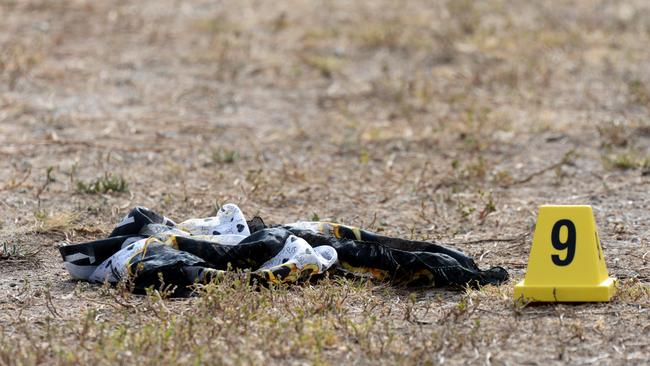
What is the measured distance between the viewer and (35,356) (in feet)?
13.0

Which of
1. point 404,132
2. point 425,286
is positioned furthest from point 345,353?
point 404,132

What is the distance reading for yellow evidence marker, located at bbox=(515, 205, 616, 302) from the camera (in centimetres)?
465

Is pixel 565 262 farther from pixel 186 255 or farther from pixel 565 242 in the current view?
pixel 186 255

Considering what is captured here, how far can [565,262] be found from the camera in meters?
4.69

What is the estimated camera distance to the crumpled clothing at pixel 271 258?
495 cm

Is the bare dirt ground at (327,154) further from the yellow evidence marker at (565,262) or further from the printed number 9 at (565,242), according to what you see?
the printed number 9 at (565,242)

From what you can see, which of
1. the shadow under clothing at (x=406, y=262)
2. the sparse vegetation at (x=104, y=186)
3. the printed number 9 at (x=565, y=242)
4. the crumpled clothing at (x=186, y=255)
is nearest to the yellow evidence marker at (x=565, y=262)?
the printed number 9 at (x=565, y=242)

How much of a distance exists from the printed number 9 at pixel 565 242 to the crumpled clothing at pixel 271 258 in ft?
1.48

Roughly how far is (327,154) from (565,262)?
12.6ft

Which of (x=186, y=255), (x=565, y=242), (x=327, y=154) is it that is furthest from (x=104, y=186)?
(x=565, y=242)

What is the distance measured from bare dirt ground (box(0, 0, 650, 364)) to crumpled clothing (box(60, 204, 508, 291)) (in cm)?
11

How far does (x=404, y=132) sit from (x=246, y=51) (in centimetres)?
276

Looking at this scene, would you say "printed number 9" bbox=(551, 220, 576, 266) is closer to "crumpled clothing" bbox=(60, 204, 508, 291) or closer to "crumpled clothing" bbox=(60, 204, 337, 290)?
"crumpled clothing" bbox=(60, 204, 508, 291)

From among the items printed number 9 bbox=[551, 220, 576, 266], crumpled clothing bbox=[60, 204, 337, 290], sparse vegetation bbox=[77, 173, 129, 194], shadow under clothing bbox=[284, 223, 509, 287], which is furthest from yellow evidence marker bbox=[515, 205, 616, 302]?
sparse vegetation bbox=[77, 173, 129, 194]
